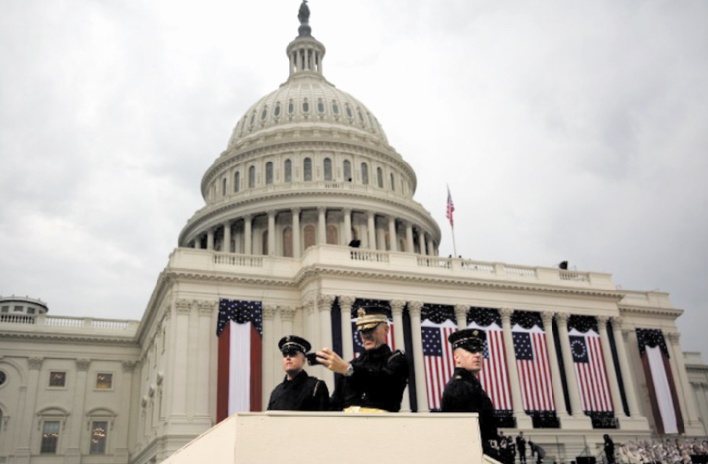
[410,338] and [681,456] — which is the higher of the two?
[410,338]

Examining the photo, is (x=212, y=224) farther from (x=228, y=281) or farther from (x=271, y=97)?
(x=228, y=281)

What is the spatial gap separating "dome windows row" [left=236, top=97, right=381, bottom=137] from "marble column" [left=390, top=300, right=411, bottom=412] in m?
33.0

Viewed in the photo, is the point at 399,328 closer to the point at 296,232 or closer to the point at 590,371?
the point at 590,371

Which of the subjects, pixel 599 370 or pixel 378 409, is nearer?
pixel 378 409

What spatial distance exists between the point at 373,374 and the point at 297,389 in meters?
1.29

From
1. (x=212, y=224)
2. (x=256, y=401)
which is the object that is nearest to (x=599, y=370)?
(x=256, y=401)

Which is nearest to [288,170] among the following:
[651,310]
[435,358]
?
[435,358]

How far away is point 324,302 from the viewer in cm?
3897

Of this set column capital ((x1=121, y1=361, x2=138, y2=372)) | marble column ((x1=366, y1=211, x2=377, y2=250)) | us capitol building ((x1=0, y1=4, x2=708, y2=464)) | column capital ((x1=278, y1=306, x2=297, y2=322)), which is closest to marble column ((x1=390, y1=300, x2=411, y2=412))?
us capitol building ((x1=0, y1=4, x2=708, y2=464))

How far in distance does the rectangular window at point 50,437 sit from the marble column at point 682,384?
43.2 metres

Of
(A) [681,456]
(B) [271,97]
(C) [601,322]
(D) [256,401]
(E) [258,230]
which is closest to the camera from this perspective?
(A) [681,456]

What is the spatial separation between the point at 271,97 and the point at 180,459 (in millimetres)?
69493

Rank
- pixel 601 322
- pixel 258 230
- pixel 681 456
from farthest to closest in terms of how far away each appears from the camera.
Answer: pixel 258 230, pixel 601 322, pixel 681 456

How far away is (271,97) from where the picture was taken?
7338 centimetres
